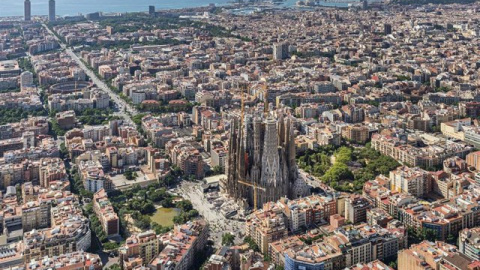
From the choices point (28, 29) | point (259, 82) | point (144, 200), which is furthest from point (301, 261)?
point (28, 29)

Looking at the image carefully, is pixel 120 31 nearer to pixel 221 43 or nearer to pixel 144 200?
pixel 221 43

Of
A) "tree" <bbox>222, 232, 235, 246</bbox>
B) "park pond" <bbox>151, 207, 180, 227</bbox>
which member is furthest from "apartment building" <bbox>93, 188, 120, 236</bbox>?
"tree" <bbox>222, 232, 235, 246</bbox>

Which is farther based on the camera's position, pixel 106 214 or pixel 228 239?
pixel 106 214

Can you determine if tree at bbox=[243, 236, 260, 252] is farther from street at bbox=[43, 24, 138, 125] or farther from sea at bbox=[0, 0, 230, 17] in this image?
sea at bbox=[0, 0, 230, 17]

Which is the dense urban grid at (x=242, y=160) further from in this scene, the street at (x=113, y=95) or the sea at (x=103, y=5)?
the sea at (x=103, y=5)

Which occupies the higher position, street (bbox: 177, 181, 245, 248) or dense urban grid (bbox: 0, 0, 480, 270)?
dense urban grid (bbox: 0, 0, 480, 270)

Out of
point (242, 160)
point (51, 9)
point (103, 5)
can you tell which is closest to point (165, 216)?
point (242, 160)

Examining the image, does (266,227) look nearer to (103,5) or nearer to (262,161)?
(262,161)
